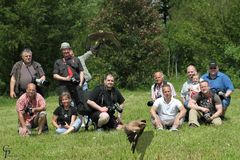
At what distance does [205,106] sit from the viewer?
34.0 ft

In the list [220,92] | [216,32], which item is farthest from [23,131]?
[216,32]

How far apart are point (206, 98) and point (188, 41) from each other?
22200 millimetres

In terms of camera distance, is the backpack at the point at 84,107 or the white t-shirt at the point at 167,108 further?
the backpack at the point at 84,107

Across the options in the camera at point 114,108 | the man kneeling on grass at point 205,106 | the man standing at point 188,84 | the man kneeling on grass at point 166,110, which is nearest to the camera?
the man kneeling on grass at point 166,110

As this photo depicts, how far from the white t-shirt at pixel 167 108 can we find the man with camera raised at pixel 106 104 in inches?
29.2

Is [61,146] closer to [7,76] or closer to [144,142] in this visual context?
[144,142]

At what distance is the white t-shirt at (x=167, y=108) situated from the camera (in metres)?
9.74

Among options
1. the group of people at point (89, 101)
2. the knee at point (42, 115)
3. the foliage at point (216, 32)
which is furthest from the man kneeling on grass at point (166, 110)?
the foliage at point (216, 32)

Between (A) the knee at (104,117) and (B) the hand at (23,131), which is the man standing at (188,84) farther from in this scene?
(B) the hand at (23,131)

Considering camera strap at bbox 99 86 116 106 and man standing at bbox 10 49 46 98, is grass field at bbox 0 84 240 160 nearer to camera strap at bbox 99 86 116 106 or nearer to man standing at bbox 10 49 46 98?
camera strap at bbox 99 86 116 106

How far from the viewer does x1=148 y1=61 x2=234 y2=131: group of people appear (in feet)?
31.9

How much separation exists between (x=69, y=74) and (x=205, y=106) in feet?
9.36

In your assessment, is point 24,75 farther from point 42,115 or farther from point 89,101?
point 89,101

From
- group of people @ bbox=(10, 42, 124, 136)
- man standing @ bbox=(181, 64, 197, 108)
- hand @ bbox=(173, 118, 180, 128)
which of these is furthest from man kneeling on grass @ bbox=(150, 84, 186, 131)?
man standing @ bbox=(181, 64, 197, 108)
